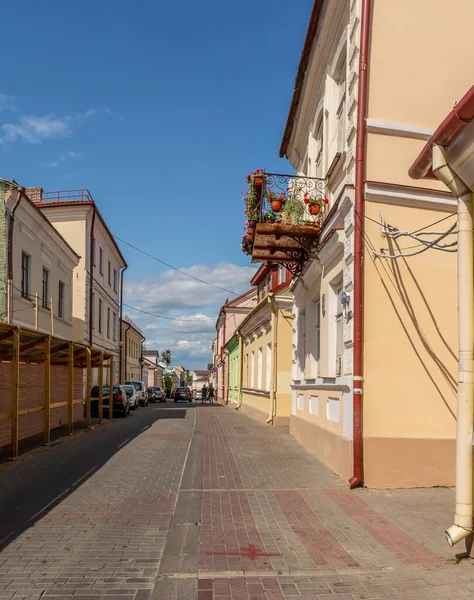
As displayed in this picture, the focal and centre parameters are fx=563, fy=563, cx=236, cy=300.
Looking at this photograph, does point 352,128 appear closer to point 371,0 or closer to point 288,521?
point 371,0

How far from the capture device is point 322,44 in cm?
1134

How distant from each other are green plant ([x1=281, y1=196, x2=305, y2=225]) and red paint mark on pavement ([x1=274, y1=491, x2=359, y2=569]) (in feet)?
17.5

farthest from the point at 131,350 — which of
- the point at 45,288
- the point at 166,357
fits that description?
the point at 166,357

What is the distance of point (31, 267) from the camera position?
62.7ft

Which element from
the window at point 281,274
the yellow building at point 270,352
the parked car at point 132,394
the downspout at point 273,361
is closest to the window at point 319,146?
the yellow building at point 270,352

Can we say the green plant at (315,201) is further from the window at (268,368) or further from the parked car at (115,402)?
the parked car at (115,402)

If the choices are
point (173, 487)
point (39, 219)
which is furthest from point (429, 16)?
point (39, 219)

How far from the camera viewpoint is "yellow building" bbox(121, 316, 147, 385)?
44900mm

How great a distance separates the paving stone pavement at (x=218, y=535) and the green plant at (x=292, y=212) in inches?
179

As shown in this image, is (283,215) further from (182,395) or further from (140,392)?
(182,395)

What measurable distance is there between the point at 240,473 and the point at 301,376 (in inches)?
202

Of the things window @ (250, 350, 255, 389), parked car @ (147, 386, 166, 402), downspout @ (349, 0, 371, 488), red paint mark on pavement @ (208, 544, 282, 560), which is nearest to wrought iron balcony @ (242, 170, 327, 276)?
downspout @ (349, 0, 371, 488)

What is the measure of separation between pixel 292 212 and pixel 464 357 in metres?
6.12

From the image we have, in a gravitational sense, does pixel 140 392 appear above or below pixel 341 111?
below
